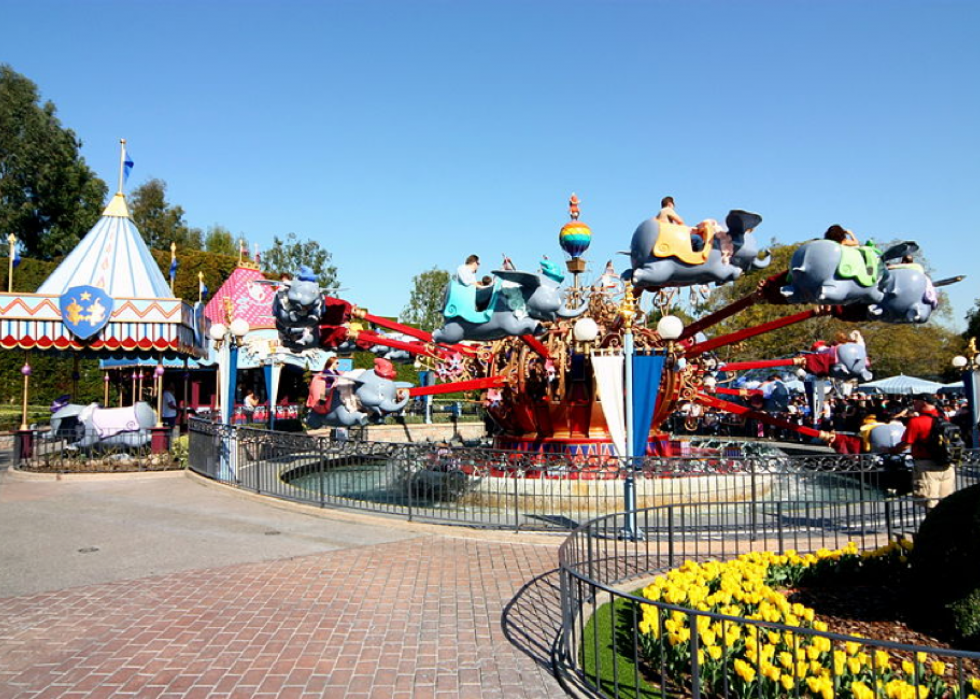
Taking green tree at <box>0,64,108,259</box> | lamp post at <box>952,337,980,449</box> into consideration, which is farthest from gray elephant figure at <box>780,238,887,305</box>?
green tree at <box>0,64,108,259</box>

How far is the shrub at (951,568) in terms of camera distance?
5.14m

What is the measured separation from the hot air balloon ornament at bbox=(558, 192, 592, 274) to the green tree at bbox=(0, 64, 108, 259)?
42.4 meters

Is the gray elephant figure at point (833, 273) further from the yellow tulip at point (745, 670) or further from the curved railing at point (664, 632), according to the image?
the yellow tulip at point (745, 670)

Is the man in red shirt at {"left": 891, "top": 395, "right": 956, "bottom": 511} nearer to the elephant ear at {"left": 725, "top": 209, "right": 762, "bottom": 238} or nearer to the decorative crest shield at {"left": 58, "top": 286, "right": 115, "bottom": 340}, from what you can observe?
the elephant ear at {"left": 725, "top": 209, "right": 762, "bottom": 238}

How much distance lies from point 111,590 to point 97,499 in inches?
263

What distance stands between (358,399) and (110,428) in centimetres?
743

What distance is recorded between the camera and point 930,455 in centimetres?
1004

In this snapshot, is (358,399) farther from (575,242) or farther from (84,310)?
(84,310)

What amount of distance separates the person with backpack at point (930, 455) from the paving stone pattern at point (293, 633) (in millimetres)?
5992

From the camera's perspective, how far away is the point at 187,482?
15281mm

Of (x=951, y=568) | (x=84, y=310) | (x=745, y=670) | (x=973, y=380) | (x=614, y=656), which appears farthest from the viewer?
(x=973, y=380)

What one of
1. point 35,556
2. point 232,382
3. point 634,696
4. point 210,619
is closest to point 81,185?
point 232,382

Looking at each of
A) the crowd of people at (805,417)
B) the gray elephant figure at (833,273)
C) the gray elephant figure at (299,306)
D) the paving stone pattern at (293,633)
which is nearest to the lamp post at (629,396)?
the paving stone pattern at (293,633)

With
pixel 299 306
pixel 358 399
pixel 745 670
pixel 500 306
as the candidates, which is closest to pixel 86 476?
pixel 358 399
